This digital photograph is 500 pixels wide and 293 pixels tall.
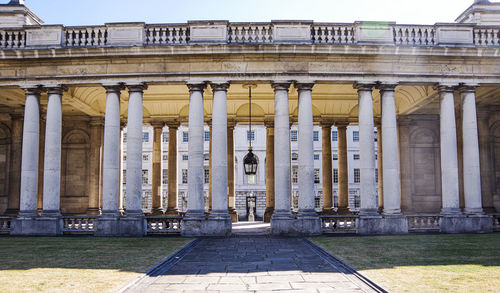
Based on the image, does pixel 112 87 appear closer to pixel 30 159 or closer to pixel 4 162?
pixel 30 159

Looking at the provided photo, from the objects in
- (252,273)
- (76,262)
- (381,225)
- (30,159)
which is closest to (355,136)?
(381,225)

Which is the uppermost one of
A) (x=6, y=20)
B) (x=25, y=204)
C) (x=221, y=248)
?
(x=6, y=20)

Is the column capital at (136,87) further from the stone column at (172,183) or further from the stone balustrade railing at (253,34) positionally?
the stone column at (172,183)

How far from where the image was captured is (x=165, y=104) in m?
33.9

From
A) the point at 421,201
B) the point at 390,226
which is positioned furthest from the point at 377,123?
the point at 390,226

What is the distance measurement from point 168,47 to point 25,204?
12.0 meters

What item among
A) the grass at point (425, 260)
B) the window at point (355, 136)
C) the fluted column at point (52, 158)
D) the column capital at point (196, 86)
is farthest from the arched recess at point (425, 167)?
the window at point (355, 136)

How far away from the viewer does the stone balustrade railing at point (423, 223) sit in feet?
81.0

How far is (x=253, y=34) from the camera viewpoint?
24906mm

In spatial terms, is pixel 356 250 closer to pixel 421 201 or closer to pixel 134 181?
pixel 134 181

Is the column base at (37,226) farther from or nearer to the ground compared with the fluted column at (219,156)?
nearer to the ground

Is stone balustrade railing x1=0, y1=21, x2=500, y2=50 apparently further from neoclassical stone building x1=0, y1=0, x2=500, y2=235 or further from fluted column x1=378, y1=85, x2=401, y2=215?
fluted column x1=378, y1=85, x2=401, y2=215

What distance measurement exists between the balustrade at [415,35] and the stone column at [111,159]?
16.5 meters

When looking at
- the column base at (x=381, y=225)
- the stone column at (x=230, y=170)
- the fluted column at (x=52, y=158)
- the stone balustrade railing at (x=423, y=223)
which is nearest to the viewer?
the column base at (x=381, y=225)
